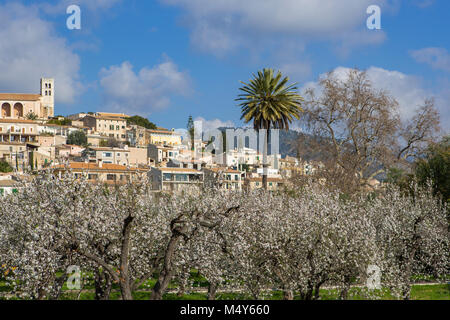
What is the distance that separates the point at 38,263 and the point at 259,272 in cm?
774

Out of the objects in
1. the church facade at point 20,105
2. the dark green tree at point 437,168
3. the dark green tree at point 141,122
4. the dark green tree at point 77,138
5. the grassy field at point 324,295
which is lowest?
the grassy field at point 324,295

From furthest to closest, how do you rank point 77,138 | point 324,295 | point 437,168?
1. point 77,138
2. point 437,168
3. point 324,295

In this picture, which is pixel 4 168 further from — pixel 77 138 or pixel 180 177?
pixel 77 138

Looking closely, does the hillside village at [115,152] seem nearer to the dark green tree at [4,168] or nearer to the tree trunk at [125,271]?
the dark green tree at [4,168]

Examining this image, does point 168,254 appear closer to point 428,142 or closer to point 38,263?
point 38,263

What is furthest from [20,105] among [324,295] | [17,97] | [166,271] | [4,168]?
[166,271]

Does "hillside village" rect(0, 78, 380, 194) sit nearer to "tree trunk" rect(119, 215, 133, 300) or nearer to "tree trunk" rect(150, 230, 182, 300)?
"tree trunk" rect(150, 230, 182, 300)

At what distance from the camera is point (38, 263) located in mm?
15750

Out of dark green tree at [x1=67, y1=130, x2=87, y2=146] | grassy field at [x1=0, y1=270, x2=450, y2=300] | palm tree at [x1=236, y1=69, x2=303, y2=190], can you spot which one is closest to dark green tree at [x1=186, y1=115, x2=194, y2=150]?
dark green tree at [x1=67, y1=130, x2=87, y2=146]

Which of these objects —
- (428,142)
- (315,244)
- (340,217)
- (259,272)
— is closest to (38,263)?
(259,272)

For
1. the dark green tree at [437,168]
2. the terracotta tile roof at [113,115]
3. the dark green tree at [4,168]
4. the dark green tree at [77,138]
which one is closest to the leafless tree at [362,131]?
the dark green tree at [437,168]

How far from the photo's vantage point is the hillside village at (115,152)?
247ft

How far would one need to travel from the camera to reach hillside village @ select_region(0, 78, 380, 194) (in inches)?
2965

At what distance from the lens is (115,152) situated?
108m
